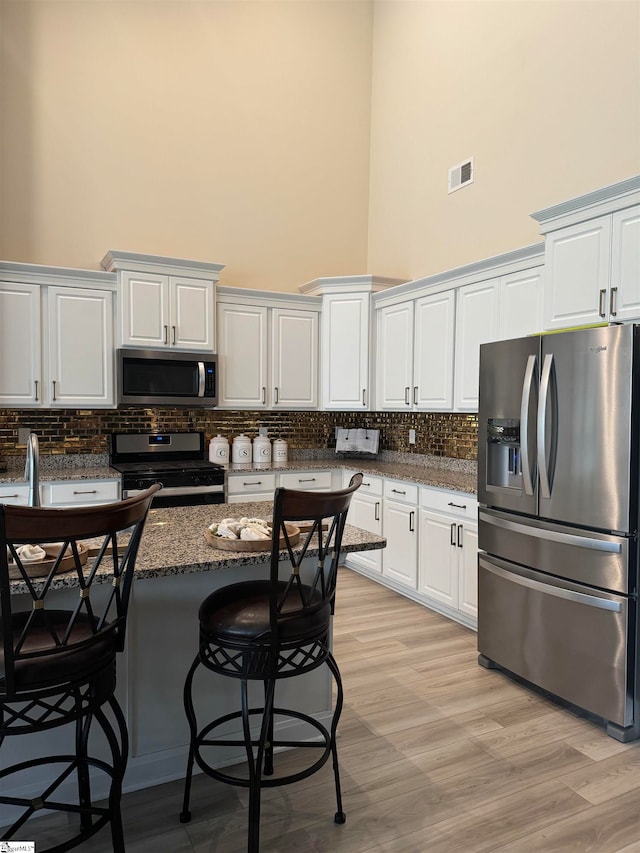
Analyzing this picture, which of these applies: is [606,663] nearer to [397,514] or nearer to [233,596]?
[233,596]

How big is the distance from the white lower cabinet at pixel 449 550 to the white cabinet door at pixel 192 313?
207cm

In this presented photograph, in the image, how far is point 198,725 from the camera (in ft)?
7.36

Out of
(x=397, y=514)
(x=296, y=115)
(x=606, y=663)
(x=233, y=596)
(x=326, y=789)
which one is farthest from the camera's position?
(x=296, y=115)

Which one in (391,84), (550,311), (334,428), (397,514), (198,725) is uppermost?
(391,84)

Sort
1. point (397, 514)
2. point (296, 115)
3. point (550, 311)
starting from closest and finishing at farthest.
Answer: point (550, 311) → point (397, 514) → point (296, 115)

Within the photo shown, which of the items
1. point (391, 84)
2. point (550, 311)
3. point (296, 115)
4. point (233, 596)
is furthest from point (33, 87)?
point (233, 596)

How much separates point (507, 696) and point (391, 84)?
5.27m

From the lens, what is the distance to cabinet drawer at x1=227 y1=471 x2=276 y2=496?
472cm

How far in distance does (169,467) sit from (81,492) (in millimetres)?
636

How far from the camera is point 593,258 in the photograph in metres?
2.88

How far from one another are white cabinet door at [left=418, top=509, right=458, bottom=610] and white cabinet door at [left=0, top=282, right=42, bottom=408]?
289 cm

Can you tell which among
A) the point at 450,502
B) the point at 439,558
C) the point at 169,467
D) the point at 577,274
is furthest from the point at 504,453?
the point at 169,467

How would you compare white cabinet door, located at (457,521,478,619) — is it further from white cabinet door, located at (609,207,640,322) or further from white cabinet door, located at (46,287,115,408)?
white cabinet door, located at (46,287,115,408)

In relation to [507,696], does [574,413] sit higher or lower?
higher
